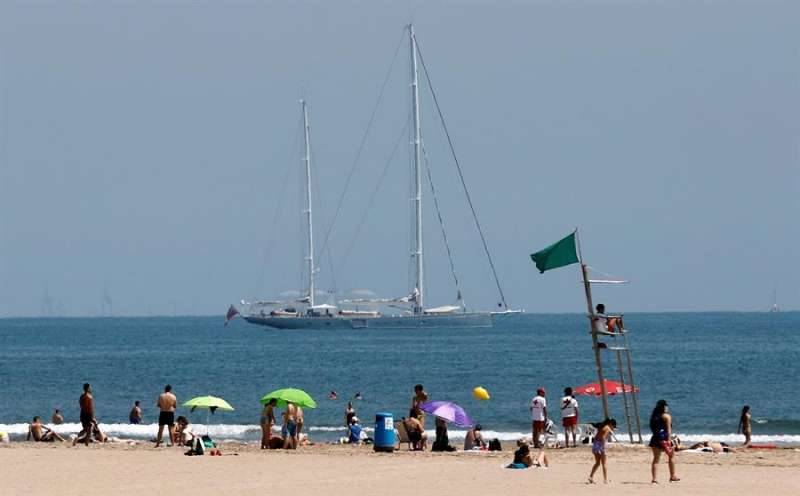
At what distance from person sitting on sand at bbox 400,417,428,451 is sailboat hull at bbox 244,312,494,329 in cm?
11550

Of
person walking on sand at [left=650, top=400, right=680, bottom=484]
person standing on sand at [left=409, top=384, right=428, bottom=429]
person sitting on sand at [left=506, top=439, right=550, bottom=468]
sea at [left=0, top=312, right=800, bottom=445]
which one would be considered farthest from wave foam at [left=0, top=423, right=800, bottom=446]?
person walking on sand at [left=650, top=400, right=680, bottom=484]

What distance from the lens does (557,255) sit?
33.3m

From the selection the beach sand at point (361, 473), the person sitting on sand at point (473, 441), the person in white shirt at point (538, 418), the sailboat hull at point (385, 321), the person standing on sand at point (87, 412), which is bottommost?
the beach sand at point (361, 473)

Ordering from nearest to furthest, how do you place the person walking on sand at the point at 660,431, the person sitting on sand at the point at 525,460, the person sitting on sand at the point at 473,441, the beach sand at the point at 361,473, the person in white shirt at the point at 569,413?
1. the beach sand at the point at 361,473
2. the person walking on sand at the point at 660,431
3. the person sitting on sand at the point at 525,460
4. the person in white shirt at the point at 569,413
5. the person sitting on sand at the point at 473,441

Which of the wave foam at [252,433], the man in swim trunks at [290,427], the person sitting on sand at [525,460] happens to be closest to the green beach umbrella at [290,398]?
the man in swim trunks at [290,427]

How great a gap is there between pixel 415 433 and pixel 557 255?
522 cm

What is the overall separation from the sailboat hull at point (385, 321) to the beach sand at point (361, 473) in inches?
4597

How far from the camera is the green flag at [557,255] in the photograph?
3312 cm

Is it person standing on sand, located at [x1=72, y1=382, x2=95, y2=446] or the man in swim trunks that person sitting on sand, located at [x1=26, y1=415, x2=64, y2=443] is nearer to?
person standing on sand, located at [x1=72, y1=382, x2=95, y2=446]

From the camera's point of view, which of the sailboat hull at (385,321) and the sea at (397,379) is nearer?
the sea at (397,379)

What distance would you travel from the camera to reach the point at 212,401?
3662cm

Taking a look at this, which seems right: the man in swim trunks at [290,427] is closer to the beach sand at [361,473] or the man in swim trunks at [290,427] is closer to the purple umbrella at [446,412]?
the beach sand at [361,473]

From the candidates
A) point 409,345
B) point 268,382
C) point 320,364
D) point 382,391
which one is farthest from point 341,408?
point 409,345

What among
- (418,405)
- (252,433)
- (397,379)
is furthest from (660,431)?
(397,379)
